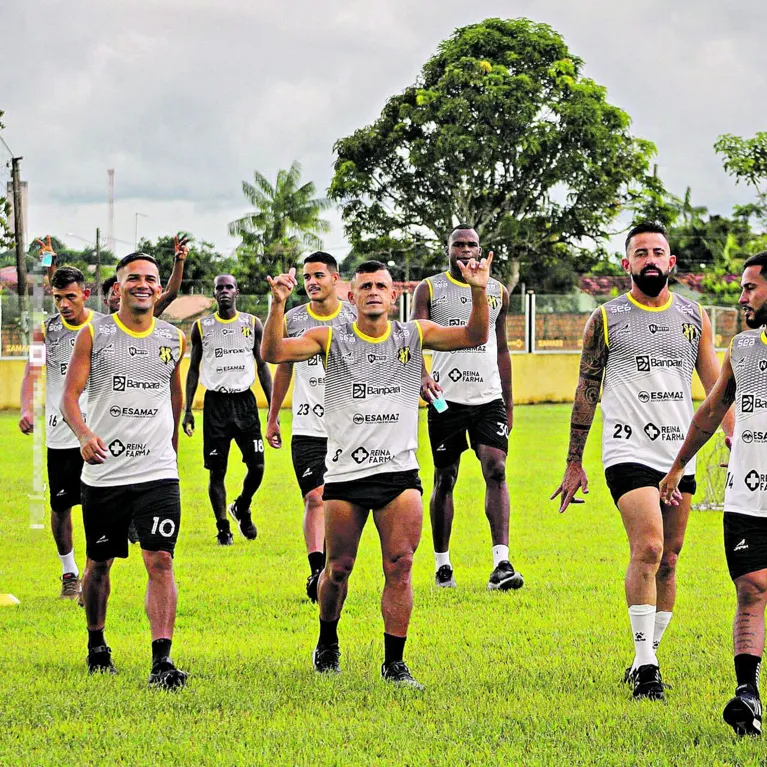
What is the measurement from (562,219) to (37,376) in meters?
43.8

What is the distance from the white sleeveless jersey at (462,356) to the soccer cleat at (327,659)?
3.64m

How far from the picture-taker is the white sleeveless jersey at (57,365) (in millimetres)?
10117

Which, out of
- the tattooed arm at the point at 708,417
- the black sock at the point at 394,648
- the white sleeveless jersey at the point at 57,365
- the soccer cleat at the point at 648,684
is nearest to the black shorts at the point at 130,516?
the black sock at the point at 394,648

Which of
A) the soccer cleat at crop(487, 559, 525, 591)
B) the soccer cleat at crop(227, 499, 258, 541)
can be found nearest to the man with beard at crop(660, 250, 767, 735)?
the soccer cleat at crop(487, 559, 525, 591)

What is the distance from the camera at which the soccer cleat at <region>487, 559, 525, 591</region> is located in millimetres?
10453

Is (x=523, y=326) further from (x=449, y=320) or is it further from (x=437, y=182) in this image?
(x=449, y=320)

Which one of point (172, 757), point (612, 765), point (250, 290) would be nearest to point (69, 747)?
point (172, 757)

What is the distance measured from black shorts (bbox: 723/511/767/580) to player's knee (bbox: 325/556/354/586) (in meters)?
2.28

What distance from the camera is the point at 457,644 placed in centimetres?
846

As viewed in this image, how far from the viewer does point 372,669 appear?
777 cm

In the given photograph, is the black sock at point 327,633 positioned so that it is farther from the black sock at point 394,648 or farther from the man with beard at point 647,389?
the man with beard at point 647,389

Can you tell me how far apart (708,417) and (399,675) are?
2.25 metres

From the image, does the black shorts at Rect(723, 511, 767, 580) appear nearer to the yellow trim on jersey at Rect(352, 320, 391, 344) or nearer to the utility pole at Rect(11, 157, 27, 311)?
the yellow trim on jersey at Rect(352, 320, 391, 344)

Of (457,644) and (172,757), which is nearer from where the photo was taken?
(172,757)
